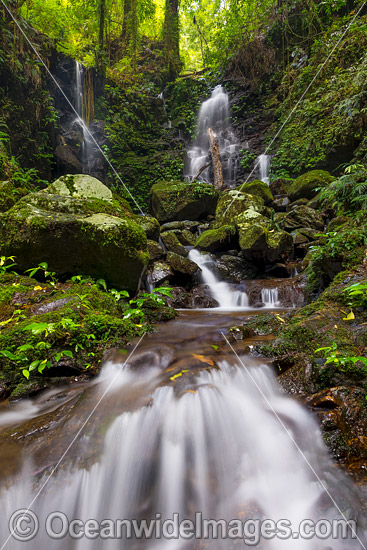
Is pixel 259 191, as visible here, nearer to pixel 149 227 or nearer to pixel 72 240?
pixel 149 227

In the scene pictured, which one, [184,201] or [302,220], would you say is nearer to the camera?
[302,220]

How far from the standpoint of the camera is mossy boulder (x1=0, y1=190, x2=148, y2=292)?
3807 millimetres

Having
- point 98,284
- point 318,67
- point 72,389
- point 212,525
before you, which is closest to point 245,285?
point 98,284

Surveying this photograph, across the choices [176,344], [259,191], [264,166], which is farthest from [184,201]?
[176,344]

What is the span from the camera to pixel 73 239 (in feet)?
13.0

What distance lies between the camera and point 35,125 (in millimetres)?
8289

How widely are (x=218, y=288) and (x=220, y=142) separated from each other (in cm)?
1068

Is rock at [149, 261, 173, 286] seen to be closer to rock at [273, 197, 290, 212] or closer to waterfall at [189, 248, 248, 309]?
waterfall at [189, 248, 248, 309]

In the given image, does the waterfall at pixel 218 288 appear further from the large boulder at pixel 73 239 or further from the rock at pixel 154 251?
the large boulder at pixel 73 239

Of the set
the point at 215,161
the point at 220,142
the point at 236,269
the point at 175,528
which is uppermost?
the point at 220,142

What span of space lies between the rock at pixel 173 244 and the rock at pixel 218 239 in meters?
0.62

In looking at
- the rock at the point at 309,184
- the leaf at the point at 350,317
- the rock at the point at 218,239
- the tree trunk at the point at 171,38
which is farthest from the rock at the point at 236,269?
the tree trunk at the point at 171,38

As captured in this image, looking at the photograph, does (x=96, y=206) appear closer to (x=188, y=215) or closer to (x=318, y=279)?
(x=318, y=279)

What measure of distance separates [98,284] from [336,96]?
11.7m
